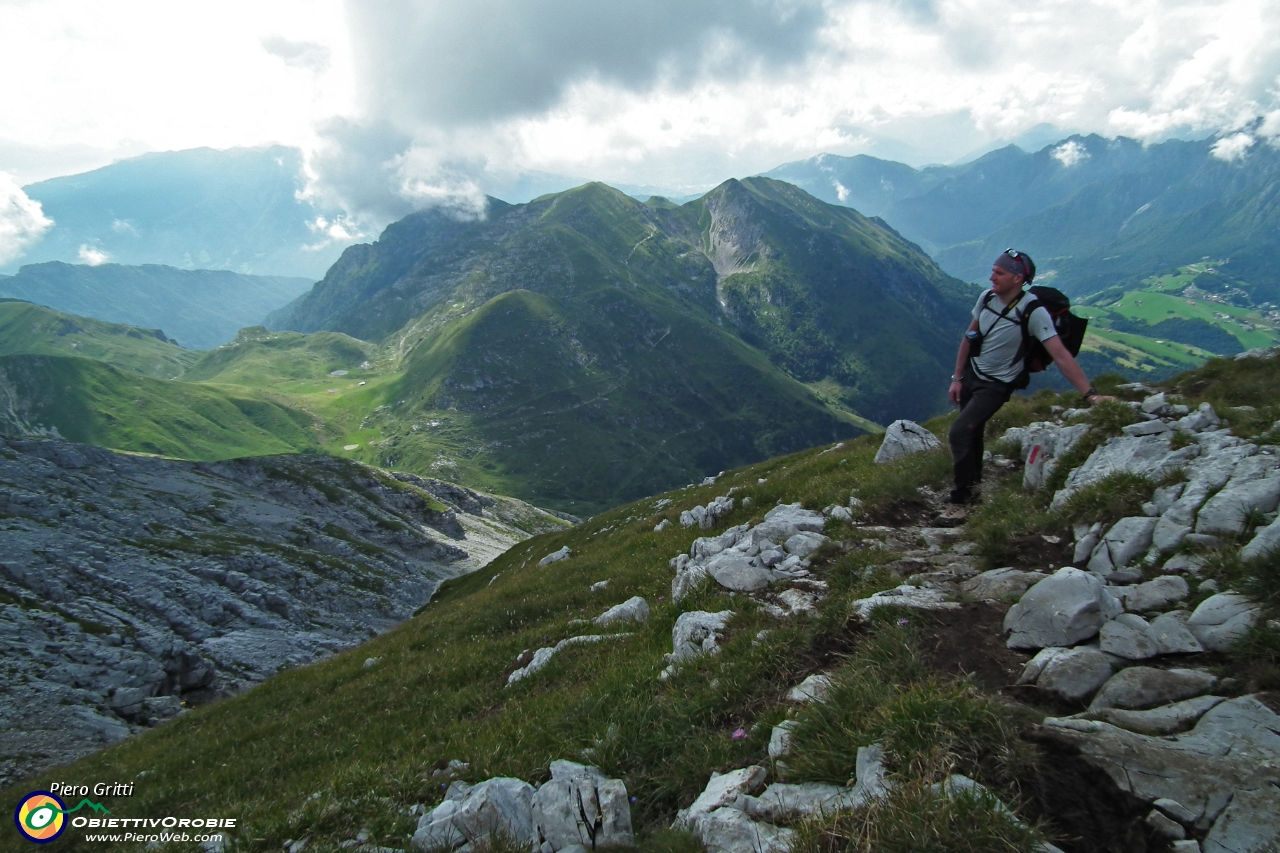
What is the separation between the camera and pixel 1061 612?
20.7 feet

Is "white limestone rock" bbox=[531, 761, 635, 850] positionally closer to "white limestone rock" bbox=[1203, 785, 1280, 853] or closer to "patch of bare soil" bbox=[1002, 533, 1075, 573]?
"white limestone rock" bbox=[1203, 785, 1280, 853]

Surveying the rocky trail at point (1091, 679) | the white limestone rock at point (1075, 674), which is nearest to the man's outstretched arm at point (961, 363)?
the rocky trail at point (1091, 679)

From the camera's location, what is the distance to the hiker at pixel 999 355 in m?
11.0

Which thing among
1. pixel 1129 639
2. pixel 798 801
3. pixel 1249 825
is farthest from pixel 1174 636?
pixel 798 801

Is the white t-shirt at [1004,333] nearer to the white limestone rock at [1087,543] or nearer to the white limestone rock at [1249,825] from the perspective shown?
the white limestone rock at [1087,543]

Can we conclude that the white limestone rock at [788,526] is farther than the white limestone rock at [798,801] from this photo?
Yes

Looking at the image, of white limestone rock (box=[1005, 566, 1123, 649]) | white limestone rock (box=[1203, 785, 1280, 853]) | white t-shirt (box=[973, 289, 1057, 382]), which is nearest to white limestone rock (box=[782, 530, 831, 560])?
white limestone rock (box=[1005, 566, 1123, 649])

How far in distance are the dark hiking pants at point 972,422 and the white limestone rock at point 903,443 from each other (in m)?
5.33

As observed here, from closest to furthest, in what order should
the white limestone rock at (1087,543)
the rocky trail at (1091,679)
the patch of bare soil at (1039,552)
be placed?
the rocky trail at (1091,679) < the white limestone rock at (1087,543) < the patch of bare soil at (1039,552)

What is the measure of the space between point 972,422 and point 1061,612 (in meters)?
6.68

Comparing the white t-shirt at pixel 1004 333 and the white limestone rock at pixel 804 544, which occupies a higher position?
the white t-shirt at pixel 1004 333

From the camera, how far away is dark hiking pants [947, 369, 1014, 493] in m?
11.9

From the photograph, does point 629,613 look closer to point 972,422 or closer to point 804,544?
point 804,544

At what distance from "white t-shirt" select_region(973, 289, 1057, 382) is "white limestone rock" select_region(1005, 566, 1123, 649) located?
20.2 ft
